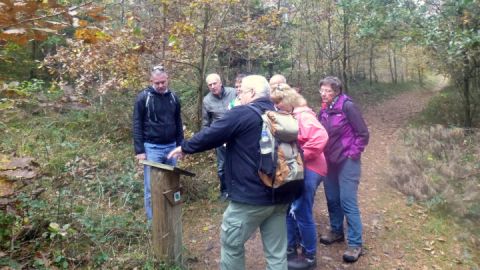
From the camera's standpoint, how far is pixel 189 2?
680 centimetres

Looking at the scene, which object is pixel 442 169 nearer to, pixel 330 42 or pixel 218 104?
pixel 218 104

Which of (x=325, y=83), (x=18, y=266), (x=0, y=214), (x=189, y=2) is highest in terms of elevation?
(x=189, y=2)

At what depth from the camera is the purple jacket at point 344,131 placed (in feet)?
15.0

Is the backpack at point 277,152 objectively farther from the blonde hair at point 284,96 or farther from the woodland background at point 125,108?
the woodland background at point 125,108

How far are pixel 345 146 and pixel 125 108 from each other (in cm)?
632

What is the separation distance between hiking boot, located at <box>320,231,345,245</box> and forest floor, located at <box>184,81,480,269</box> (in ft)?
0.19

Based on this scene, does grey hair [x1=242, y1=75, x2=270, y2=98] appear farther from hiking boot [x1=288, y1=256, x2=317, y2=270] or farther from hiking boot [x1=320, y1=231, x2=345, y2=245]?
hiking boot [x1=320, y1=231, x2=345, y2=245]

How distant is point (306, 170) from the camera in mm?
4441

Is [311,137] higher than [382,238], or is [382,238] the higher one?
[311,137]

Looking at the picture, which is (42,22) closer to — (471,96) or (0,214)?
(0,214)

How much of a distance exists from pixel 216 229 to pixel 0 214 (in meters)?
2.93

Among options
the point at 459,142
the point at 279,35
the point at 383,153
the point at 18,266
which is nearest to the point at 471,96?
the point at 459,142

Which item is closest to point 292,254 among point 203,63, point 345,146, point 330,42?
point 345,146

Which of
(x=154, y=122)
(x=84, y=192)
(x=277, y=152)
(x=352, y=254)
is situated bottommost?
(x=352, y=254)
